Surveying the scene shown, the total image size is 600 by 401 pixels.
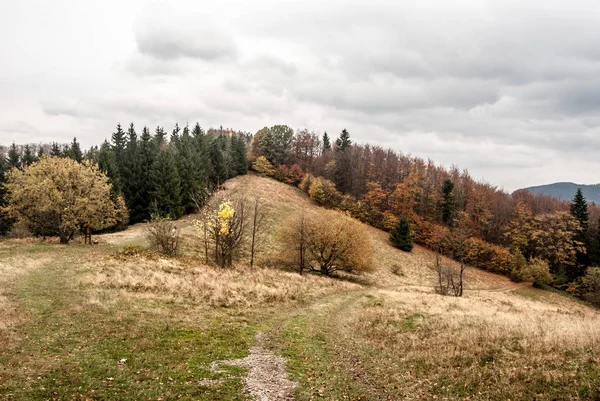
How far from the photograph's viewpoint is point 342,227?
4688 centimetres

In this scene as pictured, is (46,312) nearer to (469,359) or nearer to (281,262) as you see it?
(469,359)

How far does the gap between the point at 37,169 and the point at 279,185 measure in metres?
59.3

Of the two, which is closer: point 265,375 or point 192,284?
point 265,375

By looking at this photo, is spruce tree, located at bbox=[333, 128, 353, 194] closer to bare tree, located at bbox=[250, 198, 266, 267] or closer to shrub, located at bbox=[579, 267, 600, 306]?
bare tree, located at bbox=[250, 198, 266, 267]

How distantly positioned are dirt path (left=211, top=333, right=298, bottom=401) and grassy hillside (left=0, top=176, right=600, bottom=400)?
10 centimetres

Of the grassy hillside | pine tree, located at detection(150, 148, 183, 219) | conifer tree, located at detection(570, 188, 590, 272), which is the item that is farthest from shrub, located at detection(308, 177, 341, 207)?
the grassy hillside

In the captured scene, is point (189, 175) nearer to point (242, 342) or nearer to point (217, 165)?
point (217, 165)

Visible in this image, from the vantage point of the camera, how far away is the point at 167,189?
68.8 meters

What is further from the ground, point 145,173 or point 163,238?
point 145,173

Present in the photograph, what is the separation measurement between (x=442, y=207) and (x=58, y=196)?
7980cm

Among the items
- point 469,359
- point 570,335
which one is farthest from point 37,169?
point 570,335

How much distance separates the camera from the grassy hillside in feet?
36.4

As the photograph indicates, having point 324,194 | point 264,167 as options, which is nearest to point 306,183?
point 324,194

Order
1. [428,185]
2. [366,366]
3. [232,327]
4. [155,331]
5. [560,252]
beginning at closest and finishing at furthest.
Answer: [366,366] < [155,331] < [232,327] < [560,252] < [428,185]
